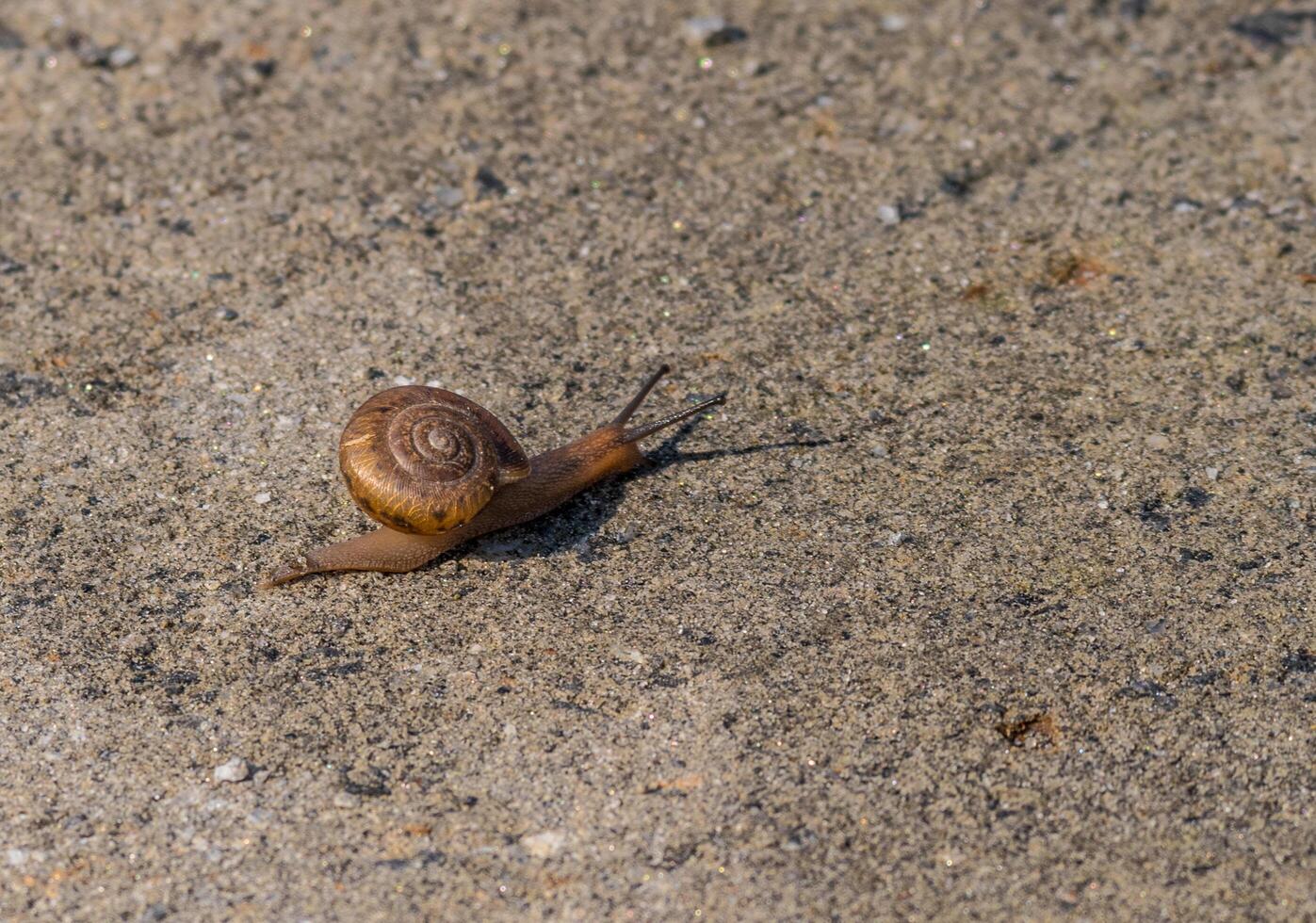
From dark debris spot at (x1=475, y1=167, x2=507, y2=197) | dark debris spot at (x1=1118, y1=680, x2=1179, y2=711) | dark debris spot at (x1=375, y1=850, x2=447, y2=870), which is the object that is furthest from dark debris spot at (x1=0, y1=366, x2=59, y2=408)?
dark debris spot at (x1=1118, y1=680, x2=1179, y2=711)

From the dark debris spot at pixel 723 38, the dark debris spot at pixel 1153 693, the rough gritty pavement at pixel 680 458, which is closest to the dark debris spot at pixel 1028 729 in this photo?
the rough gritty pavement at pixel 680 458

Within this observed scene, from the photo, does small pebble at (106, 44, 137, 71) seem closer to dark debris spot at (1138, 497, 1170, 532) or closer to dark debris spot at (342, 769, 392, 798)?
dark debris spot at (342, 769, 392, 798)

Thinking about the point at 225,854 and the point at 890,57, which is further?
the point at 890,57

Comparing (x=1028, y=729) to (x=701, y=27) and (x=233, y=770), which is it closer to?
(x=233, y=770)

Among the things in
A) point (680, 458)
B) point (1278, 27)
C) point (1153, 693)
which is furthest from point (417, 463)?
point (1278, 27)

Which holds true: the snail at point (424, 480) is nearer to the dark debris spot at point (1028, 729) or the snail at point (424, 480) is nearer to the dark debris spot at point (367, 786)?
the dark debris spot at point (367, 786)

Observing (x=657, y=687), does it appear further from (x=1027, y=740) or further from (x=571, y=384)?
(x=571, y=384)

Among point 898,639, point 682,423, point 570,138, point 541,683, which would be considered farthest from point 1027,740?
point 570,138
